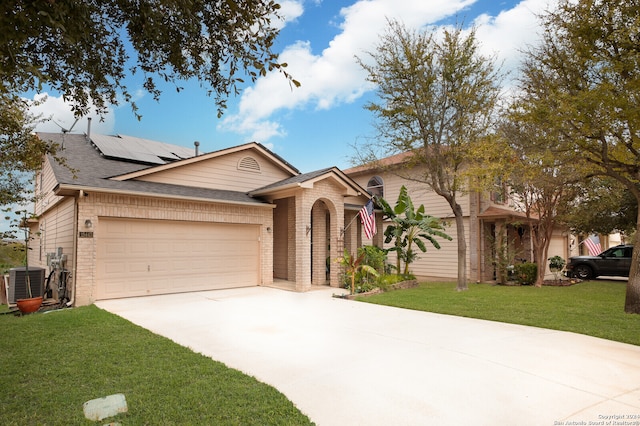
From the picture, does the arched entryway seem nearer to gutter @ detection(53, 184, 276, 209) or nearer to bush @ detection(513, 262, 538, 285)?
gutter @ detection(53, 184, 276, 209)

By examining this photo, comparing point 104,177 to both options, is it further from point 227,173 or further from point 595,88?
point 595,88

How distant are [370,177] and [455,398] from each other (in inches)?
676

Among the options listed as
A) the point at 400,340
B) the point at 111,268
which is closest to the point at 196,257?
the point at 111,268

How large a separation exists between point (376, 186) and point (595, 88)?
1254cm

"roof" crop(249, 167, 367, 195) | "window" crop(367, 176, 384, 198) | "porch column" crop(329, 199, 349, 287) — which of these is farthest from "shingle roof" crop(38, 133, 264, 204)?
"window" crop(367, 176, 384, 198)

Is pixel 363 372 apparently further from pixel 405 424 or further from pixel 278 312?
pixel 278 312

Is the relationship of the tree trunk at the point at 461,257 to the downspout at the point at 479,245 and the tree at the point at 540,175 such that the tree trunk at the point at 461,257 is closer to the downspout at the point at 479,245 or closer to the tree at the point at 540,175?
the tree at the point at 540,175

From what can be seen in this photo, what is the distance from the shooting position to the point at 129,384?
4020 millimetres

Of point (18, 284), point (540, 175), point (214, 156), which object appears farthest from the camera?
point (214, 156)

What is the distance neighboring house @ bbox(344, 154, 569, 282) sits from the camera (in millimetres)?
15711

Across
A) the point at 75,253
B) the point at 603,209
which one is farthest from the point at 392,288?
the point at 603,209

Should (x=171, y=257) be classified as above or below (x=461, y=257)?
above

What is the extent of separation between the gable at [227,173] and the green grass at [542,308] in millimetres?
6435

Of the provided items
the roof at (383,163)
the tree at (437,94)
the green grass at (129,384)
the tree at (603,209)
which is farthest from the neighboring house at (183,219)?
the tree at (603,209)
